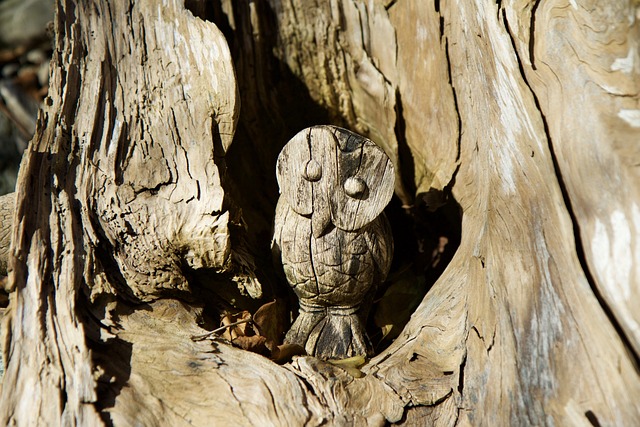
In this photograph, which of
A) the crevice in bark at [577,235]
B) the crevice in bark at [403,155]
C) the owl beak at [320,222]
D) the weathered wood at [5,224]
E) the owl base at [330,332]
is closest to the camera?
the crevice in bark at [577,235]

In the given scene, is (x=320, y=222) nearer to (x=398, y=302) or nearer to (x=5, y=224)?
(x=398, y=302)

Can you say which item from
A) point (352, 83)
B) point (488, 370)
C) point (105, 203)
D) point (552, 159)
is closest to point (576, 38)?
point (552, 159)

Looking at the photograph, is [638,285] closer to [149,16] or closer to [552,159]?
[552,159]

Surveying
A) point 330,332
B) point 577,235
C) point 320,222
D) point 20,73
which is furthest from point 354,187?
point 20,73

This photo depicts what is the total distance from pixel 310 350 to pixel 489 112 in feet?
3.75

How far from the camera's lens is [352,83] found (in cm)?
306

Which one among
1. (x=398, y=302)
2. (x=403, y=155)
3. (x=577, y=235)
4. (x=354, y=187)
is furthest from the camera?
(x=403, y=155)

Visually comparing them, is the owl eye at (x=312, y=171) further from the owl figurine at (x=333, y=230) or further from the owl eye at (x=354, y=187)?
the owl eye at (x=354, y=187)

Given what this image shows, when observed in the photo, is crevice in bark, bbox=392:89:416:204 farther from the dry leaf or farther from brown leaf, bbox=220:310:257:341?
brown leaf, bbox=220:310:257:341

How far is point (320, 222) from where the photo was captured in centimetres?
222

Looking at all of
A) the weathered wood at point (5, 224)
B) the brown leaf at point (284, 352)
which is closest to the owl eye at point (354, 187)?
the brown leaf at point (284, 352)

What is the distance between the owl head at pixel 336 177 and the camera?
2.18 metres

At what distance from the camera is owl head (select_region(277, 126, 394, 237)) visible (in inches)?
85.7

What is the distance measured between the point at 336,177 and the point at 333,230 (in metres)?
0.21
